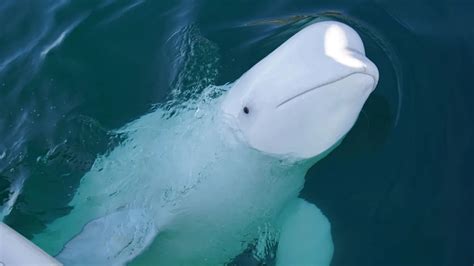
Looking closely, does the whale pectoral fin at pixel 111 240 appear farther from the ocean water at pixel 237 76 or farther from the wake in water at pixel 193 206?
the ocean water at pixel 237 76

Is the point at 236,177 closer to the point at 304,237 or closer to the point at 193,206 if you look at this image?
the point at 193,206

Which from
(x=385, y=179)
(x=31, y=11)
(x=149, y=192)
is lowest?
(x=385, y=179)

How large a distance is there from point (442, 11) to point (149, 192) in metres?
4.19

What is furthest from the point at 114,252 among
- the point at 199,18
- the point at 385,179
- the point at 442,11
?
the point at 442,11

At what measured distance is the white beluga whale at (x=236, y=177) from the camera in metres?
5.66

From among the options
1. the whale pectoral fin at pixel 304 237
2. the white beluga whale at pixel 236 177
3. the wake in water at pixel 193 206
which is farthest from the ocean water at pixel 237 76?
the wake in water at pixel 193 206

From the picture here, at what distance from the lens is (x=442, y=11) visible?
7.67 metres

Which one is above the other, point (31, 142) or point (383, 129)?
point (31, 142)

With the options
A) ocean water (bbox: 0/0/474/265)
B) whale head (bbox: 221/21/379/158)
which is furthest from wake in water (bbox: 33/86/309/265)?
ocean water (bbox: 0/0/474/265)

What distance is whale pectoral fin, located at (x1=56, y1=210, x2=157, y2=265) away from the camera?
618 centimetres

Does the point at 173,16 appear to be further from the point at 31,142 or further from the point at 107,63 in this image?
the point at 31,142

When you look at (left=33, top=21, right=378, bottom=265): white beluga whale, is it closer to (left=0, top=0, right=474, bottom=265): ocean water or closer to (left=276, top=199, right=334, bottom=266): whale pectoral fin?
(left=276, top=199, right=334, bottom=266): whale pectoral fin

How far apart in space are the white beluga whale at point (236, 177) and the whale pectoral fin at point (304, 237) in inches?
0.4

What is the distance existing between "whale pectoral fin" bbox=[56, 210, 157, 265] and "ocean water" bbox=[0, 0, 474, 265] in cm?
75
